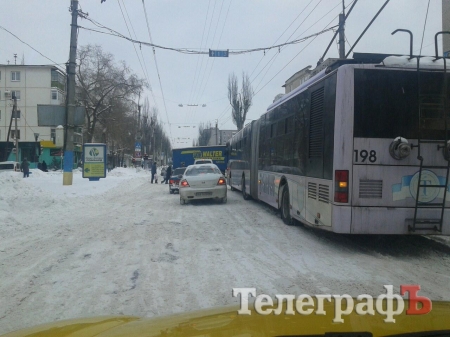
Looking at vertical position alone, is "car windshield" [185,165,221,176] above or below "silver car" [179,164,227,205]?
above

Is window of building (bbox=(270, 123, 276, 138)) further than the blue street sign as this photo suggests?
No

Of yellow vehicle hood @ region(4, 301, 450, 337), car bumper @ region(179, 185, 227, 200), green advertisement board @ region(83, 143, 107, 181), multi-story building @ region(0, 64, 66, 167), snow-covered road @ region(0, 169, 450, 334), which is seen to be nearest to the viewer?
yellow vehicle hood @ region(4, 301, 450, 337)

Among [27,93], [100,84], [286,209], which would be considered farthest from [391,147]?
[27,93]

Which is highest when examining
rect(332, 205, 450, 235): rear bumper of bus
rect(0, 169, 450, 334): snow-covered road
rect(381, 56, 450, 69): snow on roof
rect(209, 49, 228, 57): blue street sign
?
rect(209, 49, 228, 57): blue street sign

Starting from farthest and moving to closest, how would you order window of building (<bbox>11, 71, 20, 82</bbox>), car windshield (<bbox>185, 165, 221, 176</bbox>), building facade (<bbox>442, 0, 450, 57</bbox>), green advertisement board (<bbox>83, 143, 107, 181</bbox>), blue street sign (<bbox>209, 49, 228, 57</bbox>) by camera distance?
window of building (<bbox>11, 71, 20, 82</bbox>), green advertisement board (<bbox>83, 143, 107, 181</bbox>), building facade (<bbox>442, 0, 450, 57</bbox>), blue street sign (<bbox>209, 49, 228, 57</bbox>), car windshield (<bbox>185, 165, 221, 176</bbox>)

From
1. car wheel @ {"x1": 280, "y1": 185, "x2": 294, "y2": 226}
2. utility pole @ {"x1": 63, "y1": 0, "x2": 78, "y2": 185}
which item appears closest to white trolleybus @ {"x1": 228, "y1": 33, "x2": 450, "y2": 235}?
car wheel @ {"x1": 280, "y1": 185, "x2": 294, "y2": 226}

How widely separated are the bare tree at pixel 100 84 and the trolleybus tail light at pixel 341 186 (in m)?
47.2

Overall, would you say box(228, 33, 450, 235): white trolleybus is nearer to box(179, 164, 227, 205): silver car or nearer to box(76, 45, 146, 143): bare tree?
box(179, 164, 227, 205): silver car

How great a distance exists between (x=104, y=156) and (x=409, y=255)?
26.2 m

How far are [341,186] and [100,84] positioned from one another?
49.0 metres

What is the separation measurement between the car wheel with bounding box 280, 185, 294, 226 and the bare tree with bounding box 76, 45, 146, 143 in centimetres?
4328

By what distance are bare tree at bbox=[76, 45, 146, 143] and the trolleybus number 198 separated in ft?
155

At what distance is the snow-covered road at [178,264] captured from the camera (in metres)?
5.23

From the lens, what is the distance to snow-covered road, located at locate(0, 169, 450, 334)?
523cm
